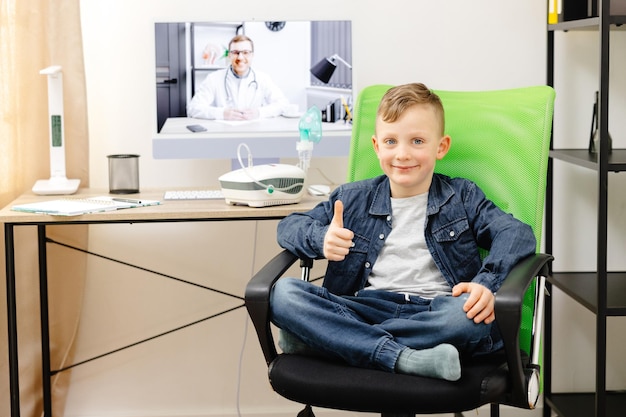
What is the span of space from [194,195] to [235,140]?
18cm

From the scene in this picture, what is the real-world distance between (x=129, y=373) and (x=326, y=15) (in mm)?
1230

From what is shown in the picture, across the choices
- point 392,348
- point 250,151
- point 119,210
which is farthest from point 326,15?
point 392,348

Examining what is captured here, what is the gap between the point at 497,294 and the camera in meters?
1.51

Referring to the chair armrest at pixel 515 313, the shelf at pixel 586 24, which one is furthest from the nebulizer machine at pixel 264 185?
the shelf at pixel 586 24

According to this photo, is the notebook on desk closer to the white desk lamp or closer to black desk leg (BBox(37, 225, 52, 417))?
the white desk lamp

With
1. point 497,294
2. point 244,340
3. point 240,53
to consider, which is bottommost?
point 244,340

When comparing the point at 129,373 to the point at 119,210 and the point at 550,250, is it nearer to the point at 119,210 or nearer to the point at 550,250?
the point at 119,210

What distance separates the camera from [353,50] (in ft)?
7.94

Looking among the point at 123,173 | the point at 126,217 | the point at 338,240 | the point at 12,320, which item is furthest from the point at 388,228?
the point at 12,320

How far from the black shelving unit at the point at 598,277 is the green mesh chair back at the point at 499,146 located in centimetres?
31

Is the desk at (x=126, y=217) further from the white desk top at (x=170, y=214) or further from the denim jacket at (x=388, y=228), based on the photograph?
the denim jacket at (x=388, y=228)

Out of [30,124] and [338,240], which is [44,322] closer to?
[30,124]

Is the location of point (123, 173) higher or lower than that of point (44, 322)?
higher

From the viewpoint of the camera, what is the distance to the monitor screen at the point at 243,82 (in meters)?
Result: 2.36
